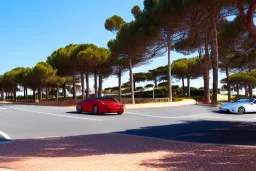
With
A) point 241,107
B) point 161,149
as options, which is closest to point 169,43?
point 241,107

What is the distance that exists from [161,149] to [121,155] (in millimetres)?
1363

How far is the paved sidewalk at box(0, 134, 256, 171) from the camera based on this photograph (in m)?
7.19

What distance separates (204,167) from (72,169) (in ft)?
8.46

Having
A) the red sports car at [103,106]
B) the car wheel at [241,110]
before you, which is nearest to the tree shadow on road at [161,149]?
the red sports car at [103,106]

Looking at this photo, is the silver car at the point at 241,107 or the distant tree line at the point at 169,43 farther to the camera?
the distant tree line at the point at 169,43

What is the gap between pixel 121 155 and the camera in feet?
28.2

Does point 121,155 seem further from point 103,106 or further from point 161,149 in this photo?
point 103,106

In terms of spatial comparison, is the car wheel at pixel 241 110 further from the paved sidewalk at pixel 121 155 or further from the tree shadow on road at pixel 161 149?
the paved sidewalk at pixel 121 155

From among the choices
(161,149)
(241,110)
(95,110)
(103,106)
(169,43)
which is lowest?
(161,149)

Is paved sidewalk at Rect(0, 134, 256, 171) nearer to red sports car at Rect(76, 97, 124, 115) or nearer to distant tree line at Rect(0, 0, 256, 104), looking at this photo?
distant tree line at Rect(0, 0, 256, 104)

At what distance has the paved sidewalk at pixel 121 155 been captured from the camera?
23.6 ft

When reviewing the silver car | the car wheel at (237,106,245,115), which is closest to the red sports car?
the silver car

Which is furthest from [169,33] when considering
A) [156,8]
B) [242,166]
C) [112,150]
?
[242,166]

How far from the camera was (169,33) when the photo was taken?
31828 millimetres
